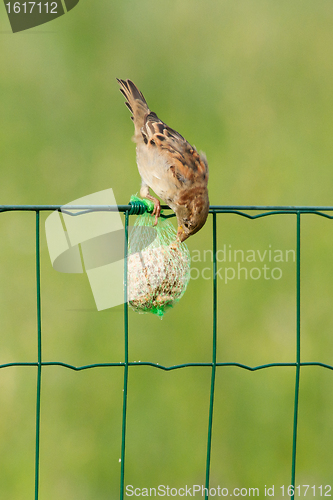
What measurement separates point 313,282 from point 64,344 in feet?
8.66

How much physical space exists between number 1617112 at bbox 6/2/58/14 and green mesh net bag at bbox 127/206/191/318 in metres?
5.03

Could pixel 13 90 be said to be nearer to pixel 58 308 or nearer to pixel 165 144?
pixel 58 308

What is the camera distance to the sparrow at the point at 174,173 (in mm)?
2969

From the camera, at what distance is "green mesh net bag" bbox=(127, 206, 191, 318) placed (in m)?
2.56

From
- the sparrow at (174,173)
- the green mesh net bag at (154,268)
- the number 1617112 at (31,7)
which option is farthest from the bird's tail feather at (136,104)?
the number 1617112 at (31,7)

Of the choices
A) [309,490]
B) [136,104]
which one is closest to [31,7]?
[136,104]

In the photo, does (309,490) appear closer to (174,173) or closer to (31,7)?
(174,173)

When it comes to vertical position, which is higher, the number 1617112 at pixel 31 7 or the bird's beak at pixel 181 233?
the number 1617112 at pixel 31 7

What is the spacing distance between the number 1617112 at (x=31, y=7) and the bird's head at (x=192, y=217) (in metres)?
4.81

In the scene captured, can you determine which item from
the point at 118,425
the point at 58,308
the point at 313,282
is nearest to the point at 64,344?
the point at 58,308

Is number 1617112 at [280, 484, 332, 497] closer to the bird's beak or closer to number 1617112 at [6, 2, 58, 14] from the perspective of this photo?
the bird's beak

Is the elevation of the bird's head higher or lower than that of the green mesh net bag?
higher

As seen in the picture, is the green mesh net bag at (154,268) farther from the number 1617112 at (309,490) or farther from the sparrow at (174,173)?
the number 1617112 at (309,490)

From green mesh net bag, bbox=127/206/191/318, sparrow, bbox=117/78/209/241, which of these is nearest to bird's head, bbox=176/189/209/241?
sparrow, bbox=117/78/209/241
